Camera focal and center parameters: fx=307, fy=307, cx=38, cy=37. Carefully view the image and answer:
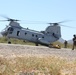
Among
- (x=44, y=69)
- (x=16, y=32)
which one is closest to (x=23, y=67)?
(x=44, y=69)

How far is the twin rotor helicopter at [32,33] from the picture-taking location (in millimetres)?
42016

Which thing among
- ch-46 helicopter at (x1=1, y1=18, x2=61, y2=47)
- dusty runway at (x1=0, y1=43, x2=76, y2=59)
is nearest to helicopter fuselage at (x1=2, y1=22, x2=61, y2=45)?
ch-46 helicopter at (x1=1, y1=18, x2=61, y2=47)

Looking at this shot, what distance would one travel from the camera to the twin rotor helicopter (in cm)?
4202

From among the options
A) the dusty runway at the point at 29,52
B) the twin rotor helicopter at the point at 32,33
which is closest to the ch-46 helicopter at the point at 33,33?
the twin rotor helicopter at the point at 32,33

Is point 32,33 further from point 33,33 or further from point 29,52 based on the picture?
point 29,52

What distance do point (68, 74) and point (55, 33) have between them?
3841 centimetres

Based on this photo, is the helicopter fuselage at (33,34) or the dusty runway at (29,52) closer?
the dusty runway at (29,52)

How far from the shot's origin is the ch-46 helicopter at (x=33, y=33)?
42.0m

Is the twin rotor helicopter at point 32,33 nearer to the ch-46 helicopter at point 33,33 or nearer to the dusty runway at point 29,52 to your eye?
the ch-46 helicopter at point 33,33

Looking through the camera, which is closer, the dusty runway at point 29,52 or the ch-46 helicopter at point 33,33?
the dusty runway at point 29,52

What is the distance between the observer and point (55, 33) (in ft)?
154

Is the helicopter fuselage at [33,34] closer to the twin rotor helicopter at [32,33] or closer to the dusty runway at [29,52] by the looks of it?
the twin rotor helicopter at [32,33]

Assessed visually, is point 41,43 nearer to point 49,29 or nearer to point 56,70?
point 49,29

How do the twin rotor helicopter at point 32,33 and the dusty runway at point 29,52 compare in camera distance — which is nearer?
the dusty runway at point 29,52
